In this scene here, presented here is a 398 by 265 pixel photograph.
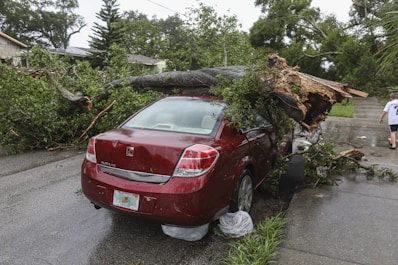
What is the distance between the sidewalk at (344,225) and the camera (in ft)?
9.18

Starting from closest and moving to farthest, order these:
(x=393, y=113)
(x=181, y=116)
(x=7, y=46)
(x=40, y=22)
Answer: (x=181, y=116) → (x=393, y=113) → (x=7, y=46) → (x=40, y=22)

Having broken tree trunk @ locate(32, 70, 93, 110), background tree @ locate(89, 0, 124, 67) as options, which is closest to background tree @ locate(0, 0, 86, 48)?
background tree @ locate(89, 0, 124, 67)

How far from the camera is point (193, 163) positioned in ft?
9.07

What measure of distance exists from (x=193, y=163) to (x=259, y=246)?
959 millimetres

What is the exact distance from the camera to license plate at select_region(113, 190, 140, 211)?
2.82m

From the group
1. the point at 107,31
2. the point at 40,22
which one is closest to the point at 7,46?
the point at 107,31

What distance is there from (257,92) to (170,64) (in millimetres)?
5777

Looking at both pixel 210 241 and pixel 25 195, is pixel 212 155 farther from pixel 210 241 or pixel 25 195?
pixel 25 195

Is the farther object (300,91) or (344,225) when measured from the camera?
(300,91)

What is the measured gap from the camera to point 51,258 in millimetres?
2807

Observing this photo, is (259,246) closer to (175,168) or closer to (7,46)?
(175,168)

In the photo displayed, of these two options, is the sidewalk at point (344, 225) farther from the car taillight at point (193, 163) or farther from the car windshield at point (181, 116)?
the car windshield at point (181, 116)

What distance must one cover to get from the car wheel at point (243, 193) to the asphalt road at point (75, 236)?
1.20 feet

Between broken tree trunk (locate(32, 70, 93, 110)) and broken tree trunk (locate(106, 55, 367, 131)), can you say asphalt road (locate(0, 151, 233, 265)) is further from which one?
broken tree trunk (locate(32, 70, 93, 110))
